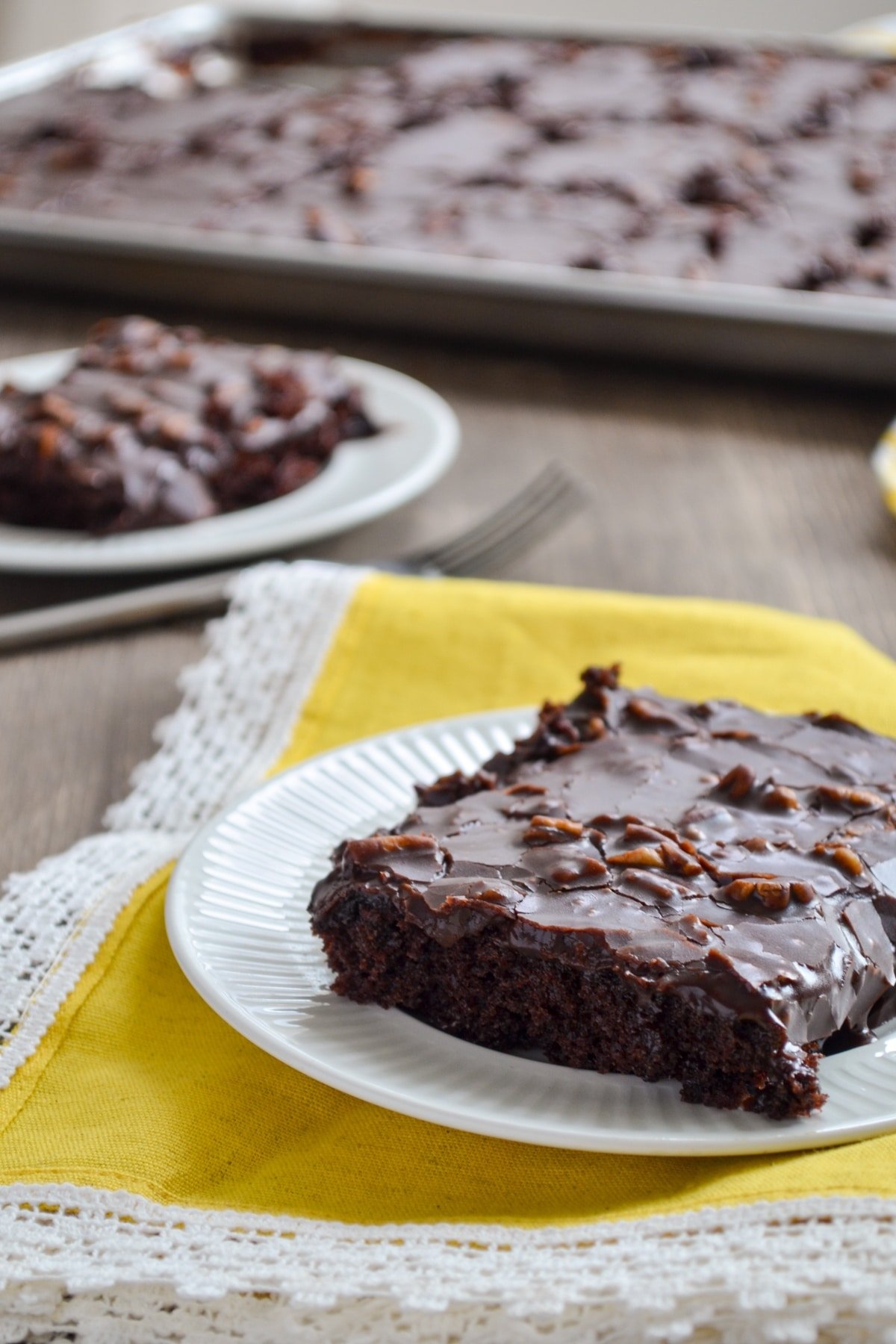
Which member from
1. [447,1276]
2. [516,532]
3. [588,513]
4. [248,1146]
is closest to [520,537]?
[516,532]

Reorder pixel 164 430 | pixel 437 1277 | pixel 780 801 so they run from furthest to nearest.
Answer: pixel 164 430 → pixel 780 801 → pixel 437 1277

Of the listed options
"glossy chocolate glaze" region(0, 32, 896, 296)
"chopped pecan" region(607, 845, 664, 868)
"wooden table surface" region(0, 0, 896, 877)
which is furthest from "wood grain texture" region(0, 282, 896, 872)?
"chopped pecan" region(607, 845, 664, 868)

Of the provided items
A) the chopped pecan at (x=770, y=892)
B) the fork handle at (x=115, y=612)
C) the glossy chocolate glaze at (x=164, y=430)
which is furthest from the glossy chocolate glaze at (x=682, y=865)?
the glossy chocolate glaze at (x=164, y=430)

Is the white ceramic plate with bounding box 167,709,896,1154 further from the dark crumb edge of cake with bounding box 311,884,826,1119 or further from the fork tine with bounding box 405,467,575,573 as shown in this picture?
the fork tine with bounding box 405,467,575,573

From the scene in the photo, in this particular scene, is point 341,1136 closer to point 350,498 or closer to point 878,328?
point 350,498

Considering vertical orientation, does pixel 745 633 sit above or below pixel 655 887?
below

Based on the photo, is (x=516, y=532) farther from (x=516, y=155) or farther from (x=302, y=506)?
(x=516, y=155)

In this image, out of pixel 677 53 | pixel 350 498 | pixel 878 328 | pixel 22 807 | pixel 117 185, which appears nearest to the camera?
pixel 22 807

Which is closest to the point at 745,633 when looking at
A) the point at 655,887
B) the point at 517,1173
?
the point at 655,887

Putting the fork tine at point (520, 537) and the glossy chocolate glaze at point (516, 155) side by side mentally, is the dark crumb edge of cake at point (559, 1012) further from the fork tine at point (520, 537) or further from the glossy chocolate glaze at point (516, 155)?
the glossy chocolate glaze at point (516, 155)
